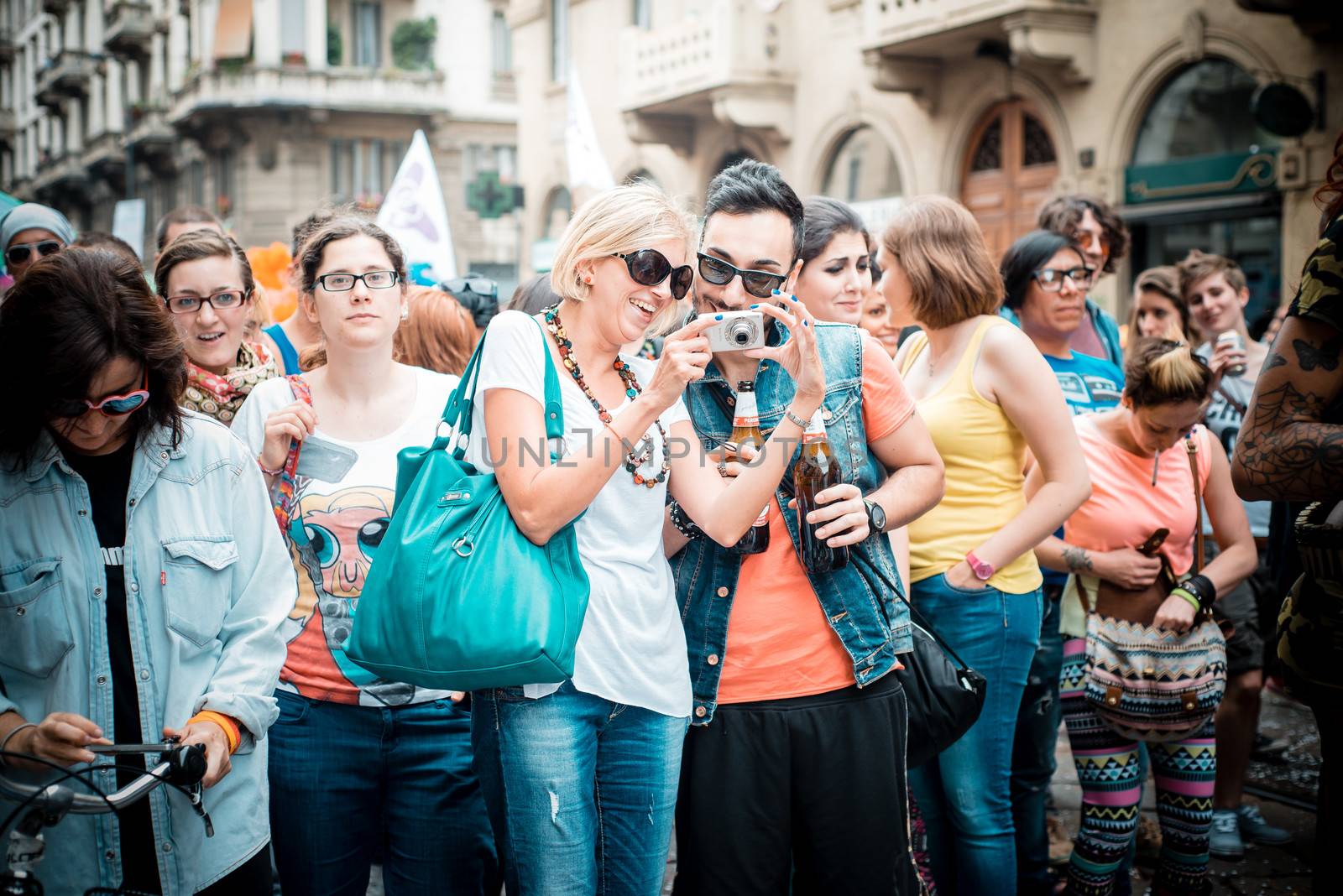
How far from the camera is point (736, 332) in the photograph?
2.43 m

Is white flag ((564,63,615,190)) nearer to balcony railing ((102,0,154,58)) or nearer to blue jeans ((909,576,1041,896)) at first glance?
blue jeans ((909,576,1041,896))

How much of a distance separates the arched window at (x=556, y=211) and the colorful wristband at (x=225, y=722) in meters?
20.8

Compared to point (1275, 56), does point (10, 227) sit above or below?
below

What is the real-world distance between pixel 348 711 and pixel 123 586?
726 mm

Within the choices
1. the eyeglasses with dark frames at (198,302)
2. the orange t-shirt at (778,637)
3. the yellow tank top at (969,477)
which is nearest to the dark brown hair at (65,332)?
the orange t-shirt at (778,637)

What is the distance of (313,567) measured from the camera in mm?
2863

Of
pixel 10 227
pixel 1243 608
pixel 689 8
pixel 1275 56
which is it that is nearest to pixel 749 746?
pixel 1243 608

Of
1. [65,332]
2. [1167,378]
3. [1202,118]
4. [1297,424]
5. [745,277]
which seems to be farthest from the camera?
[1202,118]

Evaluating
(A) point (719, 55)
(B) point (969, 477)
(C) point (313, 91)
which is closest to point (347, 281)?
(B) point (969, 477)

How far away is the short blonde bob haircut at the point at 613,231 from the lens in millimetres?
2420

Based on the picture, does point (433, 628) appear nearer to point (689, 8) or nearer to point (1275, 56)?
point (1275, 56)

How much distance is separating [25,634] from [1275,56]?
36.5 feet

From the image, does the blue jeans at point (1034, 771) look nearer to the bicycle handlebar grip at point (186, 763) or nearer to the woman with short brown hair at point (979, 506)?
the woman with short brown hair at point (979, 506)

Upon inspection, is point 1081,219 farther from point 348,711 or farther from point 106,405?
point 106,405
